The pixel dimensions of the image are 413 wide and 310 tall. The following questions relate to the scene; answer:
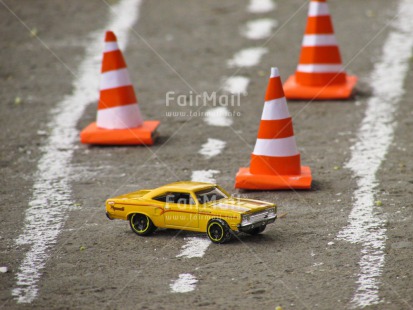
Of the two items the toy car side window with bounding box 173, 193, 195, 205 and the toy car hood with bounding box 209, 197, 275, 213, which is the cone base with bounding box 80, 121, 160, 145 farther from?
the toy car hood with bounding box 209, 197, 275, 213

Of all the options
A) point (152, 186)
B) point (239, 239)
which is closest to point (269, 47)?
point (152, 186)

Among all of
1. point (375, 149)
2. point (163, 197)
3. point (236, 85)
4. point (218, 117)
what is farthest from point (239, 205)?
point (236, 85)

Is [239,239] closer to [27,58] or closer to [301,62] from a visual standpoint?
[301,62]

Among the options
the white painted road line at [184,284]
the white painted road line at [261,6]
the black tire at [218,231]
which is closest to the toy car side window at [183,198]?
the black tire at [218,231]

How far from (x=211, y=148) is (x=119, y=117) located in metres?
1.24

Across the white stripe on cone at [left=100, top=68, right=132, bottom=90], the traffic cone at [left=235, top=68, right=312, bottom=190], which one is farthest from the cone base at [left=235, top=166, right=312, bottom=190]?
the white stripe on cone at [left=100, top=68, right=132, bottom=90]

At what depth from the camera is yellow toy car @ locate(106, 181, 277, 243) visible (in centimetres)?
761

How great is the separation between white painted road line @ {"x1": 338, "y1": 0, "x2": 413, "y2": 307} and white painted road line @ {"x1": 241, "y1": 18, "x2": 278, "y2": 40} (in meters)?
2.12

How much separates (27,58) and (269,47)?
416 centimetres

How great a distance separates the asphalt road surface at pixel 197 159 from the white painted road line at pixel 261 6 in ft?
0.13

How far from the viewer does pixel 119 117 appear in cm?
1097

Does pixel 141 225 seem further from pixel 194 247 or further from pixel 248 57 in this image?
pixel 248 57

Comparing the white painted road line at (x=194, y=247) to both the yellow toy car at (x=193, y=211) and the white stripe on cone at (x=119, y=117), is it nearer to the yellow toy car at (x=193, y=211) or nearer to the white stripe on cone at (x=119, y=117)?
the yellow toy car at (x=193, y=211)

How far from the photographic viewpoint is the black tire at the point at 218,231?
25.0 feet
